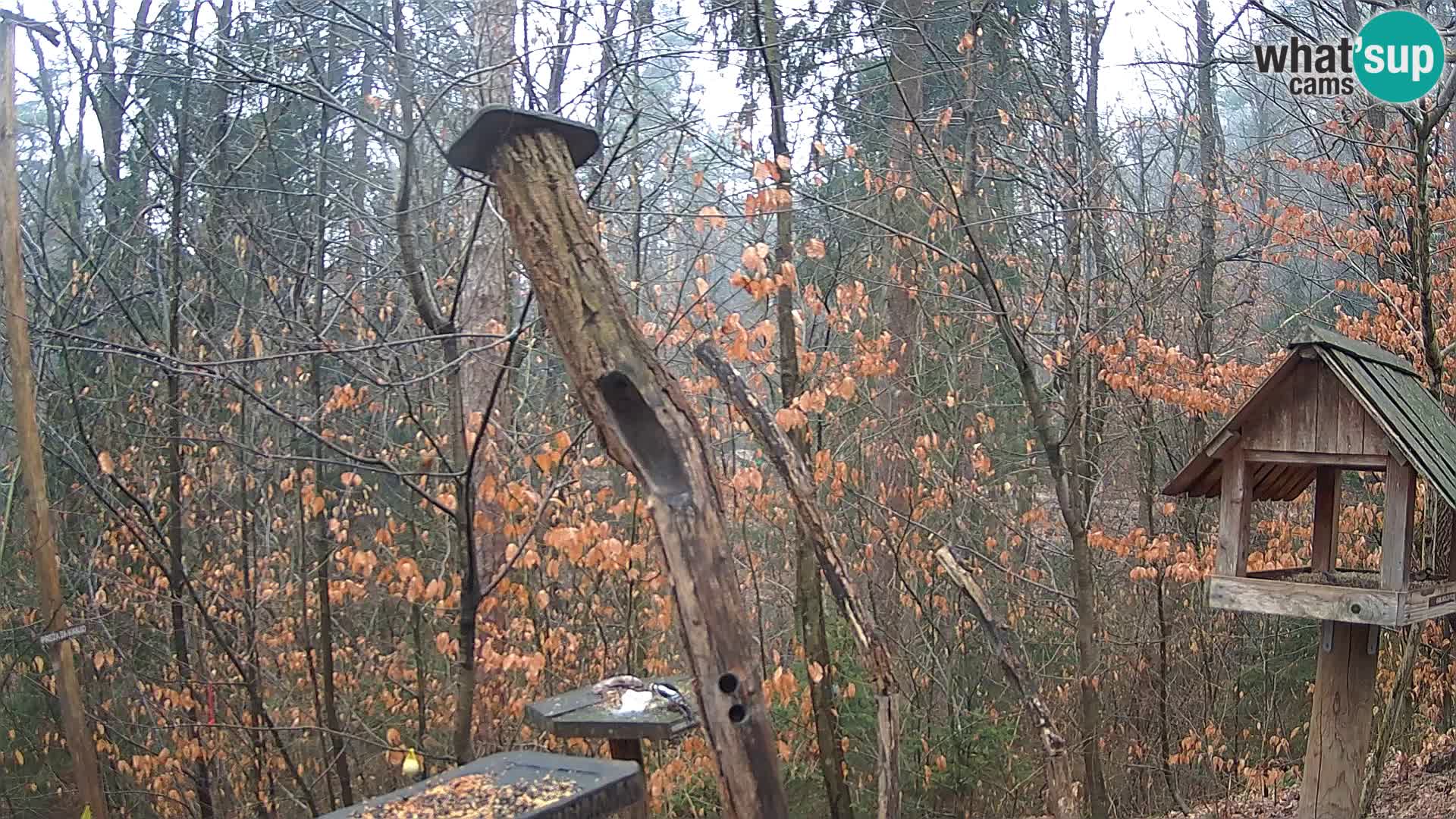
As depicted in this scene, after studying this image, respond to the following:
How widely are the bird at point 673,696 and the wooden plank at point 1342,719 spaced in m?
2.43

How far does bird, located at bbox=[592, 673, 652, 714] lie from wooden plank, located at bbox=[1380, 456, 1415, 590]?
8.79 feet

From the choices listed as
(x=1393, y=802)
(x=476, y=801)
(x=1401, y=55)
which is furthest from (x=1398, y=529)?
(x=1393, y=802)

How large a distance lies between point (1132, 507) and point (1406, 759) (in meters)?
3.08

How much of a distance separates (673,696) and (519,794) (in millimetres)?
1204

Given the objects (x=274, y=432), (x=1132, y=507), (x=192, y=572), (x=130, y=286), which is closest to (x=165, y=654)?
(x=192, y=572)

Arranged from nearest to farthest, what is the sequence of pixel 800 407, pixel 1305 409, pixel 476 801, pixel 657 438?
pixel 476 801, pixel 657 438, pixel 1305 409, pixel 800 407

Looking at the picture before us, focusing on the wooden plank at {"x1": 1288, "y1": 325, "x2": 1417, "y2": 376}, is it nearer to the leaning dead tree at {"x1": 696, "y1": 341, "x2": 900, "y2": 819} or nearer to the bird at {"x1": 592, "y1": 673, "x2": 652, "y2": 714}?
the leaning dead tree at {"x1": 696, "y1": 341, "x2": 900, "y2": 819}

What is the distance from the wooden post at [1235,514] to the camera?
4.04 metres

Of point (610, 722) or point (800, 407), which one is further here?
point (800, 407)

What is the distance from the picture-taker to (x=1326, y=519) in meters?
4.32

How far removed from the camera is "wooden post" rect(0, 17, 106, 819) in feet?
19.6

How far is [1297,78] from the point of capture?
6.37 metres

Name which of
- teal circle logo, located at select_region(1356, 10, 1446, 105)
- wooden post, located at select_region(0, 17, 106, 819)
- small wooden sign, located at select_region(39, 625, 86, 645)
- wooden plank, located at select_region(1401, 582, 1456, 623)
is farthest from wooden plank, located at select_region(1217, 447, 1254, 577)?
wooden post, located at select_region(0, 17, 106, 819)

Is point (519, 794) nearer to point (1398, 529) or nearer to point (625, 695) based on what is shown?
point (625, 695)
